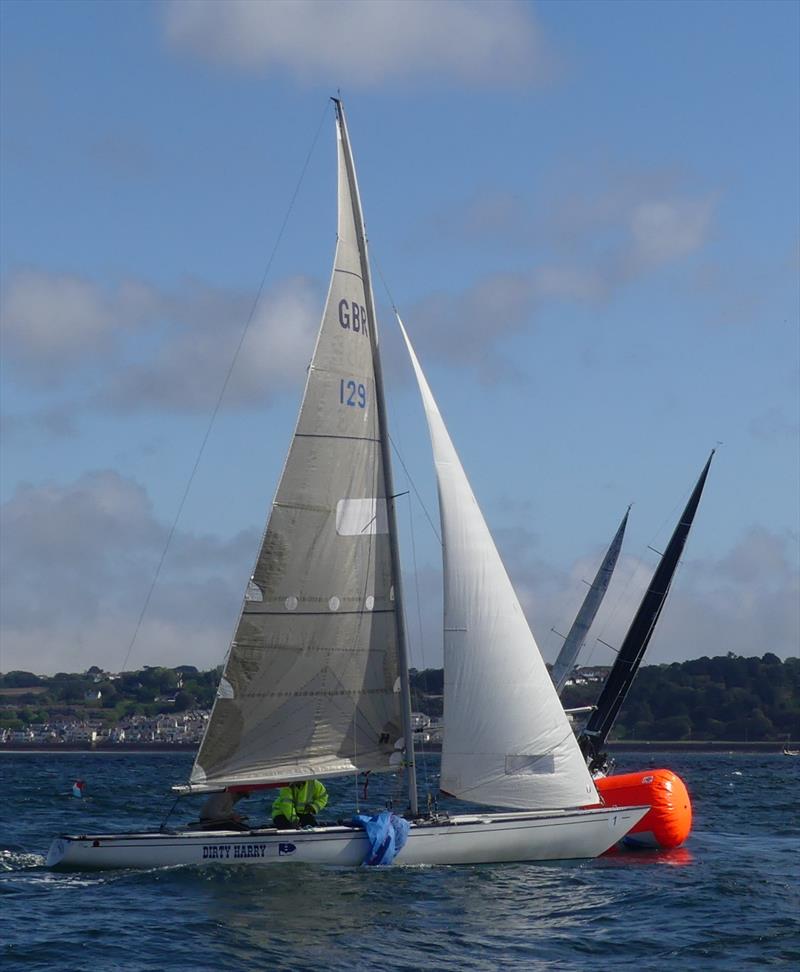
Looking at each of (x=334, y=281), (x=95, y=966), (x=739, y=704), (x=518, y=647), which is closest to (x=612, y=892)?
(x=518, y=647)

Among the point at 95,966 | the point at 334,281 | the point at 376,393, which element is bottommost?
the point at 95,966

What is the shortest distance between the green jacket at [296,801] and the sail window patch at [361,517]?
4.32m

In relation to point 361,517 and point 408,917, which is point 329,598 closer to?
point 361,517

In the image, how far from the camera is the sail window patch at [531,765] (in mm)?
26656

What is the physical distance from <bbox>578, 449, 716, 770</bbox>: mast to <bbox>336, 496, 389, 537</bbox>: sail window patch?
1627 centimetres

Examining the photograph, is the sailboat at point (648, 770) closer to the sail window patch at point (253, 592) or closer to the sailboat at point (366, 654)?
the sailboat at point (366, 654)

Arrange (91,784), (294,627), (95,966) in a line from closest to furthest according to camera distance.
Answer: (95,966)
(294,627)
(91,784)

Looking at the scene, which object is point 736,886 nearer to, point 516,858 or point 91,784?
point 516,858

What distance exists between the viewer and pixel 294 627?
26.3 m

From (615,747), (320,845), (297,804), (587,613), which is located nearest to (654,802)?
(297,804)

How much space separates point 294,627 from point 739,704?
6709 inches

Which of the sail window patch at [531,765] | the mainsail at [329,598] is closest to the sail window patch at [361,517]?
the mainsail at [329,598]

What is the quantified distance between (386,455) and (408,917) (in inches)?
332

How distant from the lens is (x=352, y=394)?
88.2 ft
